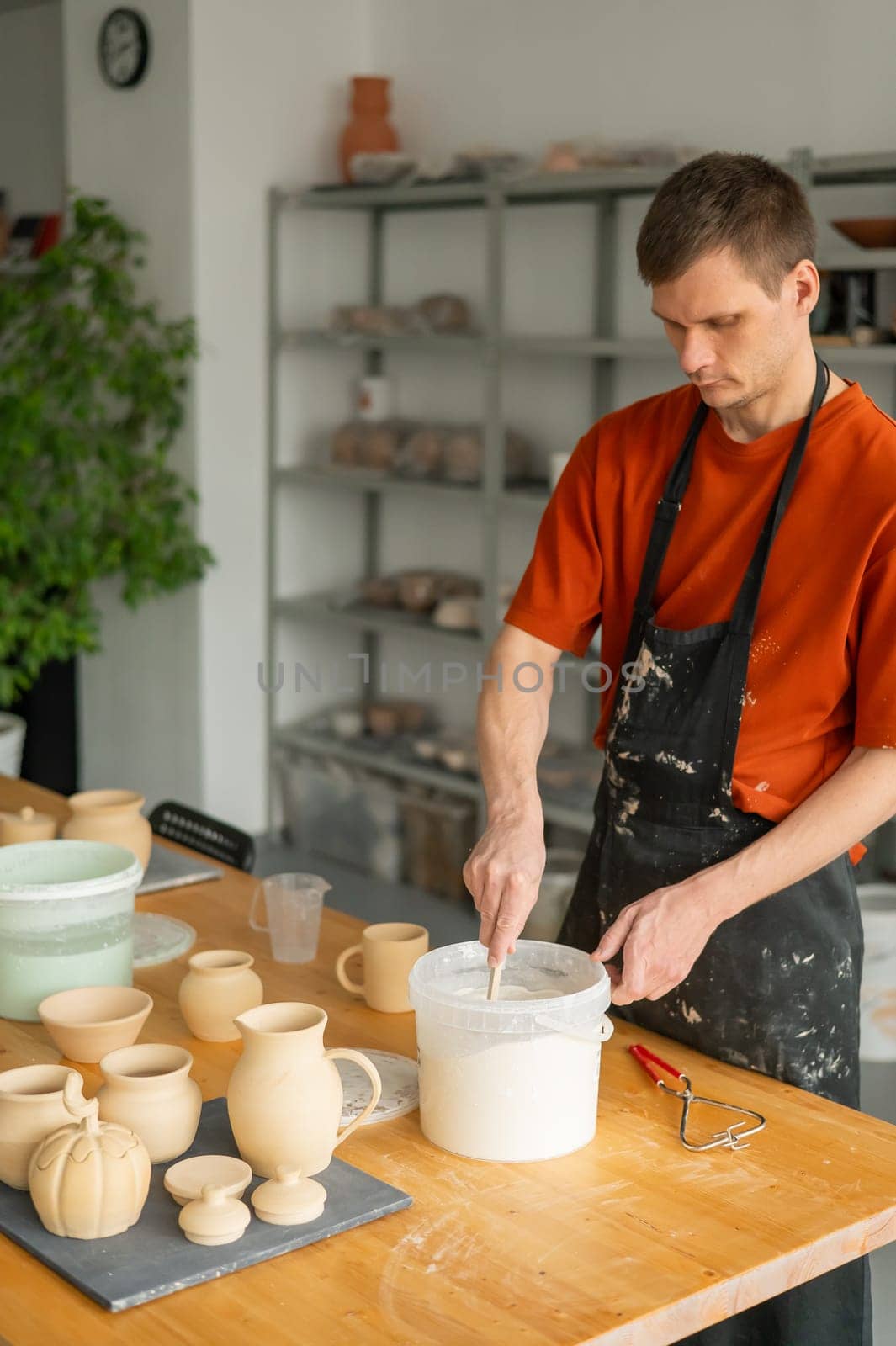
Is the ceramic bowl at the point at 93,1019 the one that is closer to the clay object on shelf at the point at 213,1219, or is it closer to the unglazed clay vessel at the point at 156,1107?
the unglazed clay vessel at the point at 156,1107

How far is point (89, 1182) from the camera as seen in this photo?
1.32m

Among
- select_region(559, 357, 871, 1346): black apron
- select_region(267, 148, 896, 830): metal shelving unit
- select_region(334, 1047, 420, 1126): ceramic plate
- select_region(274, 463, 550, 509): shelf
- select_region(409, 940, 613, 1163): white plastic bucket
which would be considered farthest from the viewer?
select_region(274, 463, 550, 509): shelf

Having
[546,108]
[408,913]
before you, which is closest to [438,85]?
[546,108]

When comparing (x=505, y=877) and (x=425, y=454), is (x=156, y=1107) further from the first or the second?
(x=425, y=454)

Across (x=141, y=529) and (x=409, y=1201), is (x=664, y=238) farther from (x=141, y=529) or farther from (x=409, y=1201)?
(x=141, y=529)

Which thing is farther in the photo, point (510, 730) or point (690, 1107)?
point (510, 730)

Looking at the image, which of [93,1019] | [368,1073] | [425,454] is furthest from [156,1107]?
[425,454]

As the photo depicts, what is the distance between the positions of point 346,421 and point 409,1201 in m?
3.81

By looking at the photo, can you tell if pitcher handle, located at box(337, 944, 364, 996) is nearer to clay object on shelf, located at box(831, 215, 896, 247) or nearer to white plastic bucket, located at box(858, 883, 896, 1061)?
white plastic bucket, located at box(858, 883, 896, 1061)

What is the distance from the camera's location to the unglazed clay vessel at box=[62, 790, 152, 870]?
2.37 m

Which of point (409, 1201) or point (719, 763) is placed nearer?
point (409, 1201)

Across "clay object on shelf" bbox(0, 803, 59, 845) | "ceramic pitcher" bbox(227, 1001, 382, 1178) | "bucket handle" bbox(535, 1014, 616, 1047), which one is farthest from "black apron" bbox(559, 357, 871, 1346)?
"clay object on shelf" bbox(0, 803, 59, 845)

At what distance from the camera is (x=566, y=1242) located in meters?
1.35

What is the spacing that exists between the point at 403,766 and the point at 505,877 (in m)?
2.93
